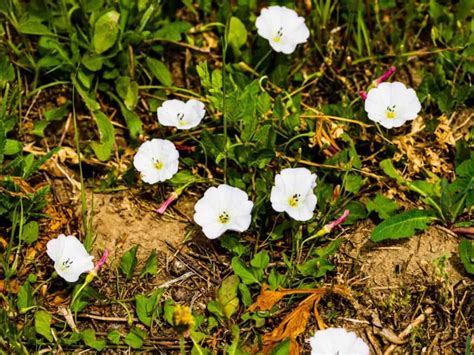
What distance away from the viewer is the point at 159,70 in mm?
3109

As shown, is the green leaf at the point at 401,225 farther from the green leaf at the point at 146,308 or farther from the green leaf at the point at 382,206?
the green leaf at the point at 146,308

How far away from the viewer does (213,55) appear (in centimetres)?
326

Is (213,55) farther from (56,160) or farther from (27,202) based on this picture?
(27,202)

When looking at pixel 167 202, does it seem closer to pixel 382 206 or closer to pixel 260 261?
pixel 260 261

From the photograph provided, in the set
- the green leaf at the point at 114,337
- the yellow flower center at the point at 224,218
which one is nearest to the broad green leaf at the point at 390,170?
the yellow flower center at the point at 224,218

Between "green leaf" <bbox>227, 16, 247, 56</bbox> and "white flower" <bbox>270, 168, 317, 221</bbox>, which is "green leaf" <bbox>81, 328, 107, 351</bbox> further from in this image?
"green leaf" <bbox>227, 16, 247, 56</bbox>

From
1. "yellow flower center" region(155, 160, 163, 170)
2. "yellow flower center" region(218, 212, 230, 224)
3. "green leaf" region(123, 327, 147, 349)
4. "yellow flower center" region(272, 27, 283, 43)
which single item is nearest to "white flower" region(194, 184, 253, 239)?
"yellow flower center" region(218, 212, 230, 224)

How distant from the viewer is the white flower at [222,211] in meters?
2.62

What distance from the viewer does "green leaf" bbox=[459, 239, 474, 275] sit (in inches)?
102

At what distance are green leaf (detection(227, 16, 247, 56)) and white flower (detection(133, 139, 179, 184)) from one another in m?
0.56

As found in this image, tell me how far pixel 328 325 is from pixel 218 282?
15.8 inches

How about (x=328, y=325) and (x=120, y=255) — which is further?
(x=120, y=255)

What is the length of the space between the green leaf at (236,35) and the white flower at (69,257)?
41.9 inches

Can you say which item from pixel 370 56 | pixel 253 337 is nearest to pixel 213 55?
pixel 370 56
